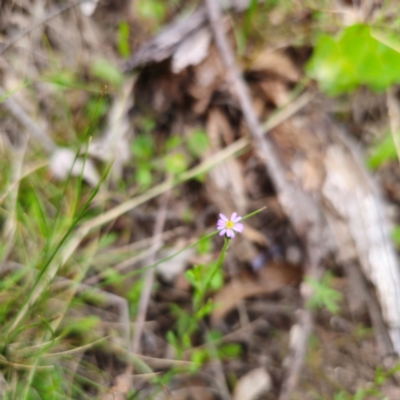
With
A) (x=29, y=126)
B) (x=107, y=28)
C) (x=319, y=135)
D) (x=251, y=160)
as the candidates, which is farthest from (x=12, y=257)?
(x=319, y=135)

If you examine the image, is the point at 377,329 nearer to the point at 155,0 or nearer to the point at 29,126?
the point at 29,126

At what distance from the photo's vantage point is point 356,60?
1978 mm

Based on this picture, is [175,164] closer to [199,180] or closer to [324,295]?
[199,180]

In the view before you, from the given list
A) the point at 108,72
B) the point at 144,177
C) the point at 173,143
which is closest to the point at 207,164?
the point at 173,143

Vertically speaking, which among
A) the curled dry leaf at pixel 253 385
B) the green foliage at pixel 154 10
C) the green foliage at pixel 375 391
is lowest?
the green foliage at pixel 375 391

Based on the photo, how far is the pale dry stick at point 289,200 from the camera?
170cm

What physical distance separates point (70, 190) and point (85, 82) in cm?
71

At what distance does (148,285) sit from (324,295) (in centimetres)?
83

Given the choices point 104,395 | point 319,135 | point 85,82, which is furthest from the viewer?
point 85,82

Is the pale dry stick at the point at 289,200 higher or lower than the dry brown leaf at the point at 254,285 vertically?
higher

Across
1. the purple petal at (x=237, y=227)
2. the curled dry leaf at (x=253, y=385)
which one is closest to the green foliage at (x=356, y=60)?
the purple petal at (x=237, y=227)

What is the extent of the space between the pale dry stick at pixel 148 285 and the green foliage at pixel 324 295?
0.77m

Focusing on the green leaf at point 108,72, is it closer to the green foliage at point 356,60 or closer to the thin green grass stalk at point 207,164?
the thin green grass stalk at point 207,164

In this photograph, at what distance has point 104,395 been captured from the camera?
5.15 feet
